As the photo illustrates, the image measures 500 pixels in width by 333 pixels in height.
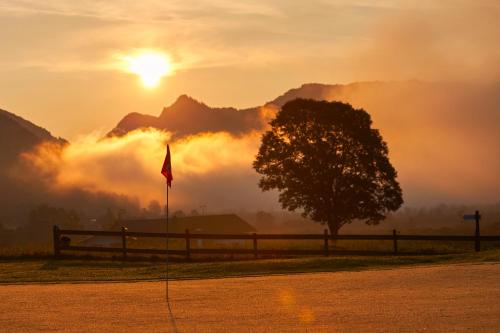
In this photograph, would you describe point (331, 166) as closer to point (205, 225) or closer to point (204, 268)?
point (204, 268)

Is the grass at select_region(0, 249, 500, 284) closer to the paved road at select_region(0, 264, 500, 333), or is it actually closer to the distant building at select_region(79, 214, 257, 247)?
the paved road at select_region(0, 264, 500, 333)

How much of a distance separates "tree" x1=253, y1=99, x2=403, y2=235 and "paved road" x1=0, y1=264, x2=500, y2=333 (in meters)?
25.9

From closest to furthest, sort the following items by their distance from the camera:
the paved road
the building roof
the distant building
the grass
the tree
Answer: the paved road < the grass < the tree < the distant building < the building roof

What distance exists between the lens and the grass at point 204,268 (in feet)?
94.9

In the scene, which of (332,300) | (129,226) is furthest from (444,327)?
(129,226)

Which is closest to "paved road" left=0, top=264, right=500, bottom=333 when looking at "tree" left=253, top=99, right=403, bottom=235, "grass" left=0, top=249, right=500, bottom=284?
"grass" left=0, top=249, right=500, bottom=284

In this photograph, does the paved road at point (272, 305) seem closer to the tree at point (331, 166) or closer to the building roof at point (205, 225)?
the tree at point (331, 166)

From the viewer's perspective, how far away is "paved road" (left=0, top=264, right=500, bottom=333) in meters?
16.7

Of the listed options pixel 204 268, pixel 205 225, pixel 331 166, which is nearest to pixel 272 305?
pixel 204 268

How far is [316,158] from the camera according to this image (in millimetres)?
53688

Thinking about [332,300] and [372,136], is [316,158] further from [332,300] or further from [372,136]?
[332,300]

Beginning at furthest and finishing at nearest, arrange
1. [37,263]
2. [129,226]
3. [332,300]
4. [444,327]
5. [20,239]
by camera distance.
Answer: [20,239]
[129,226]
[37,263]
[332,300]
[444,327]

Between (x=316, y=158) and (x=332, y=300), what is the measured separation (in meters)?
33.7

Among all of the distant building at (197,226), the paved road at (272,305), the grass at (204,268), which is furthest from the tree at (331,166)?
the distant building at (197,226)
